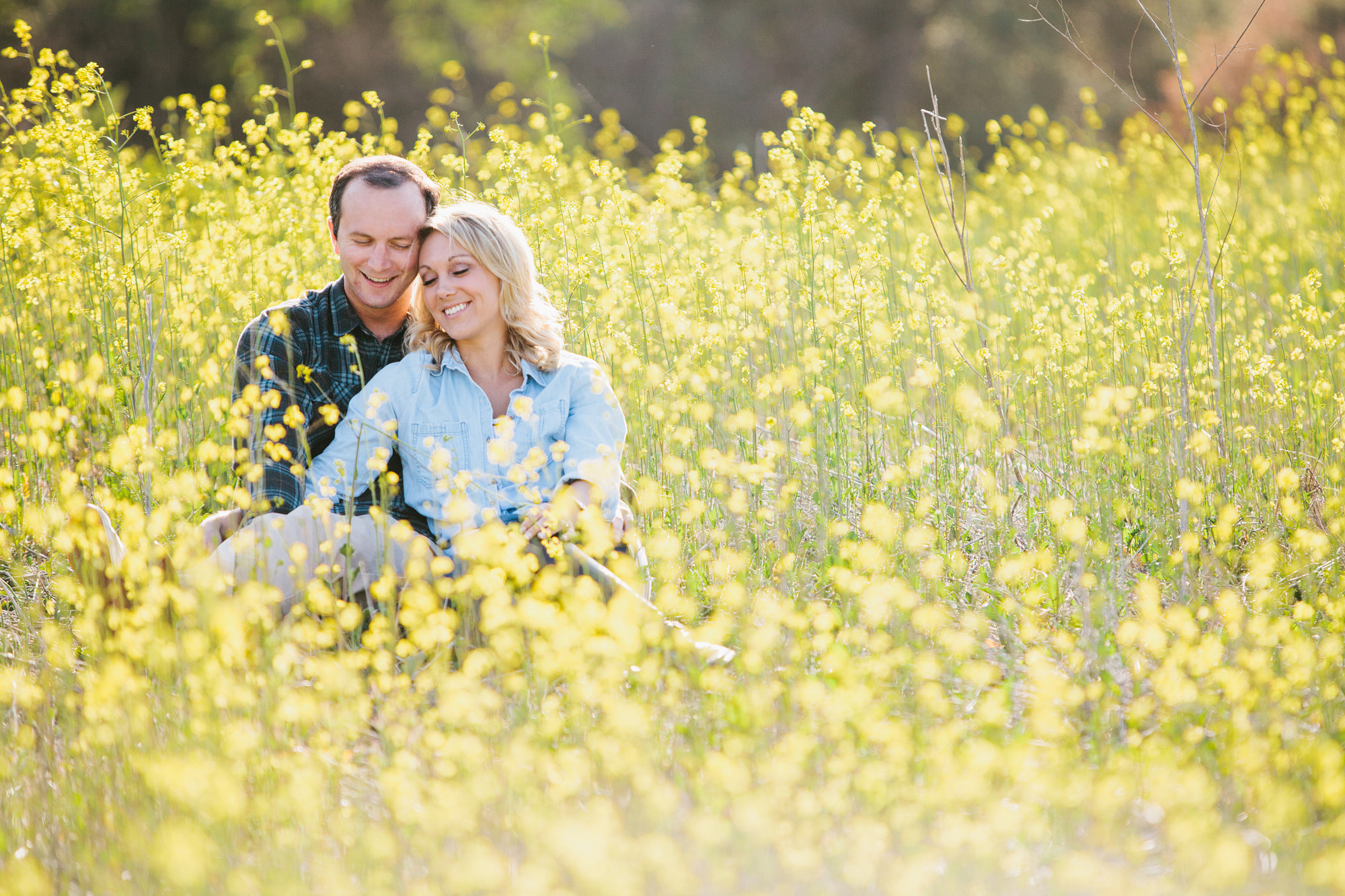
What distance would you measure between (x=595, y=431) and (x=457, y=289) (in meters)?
0.56

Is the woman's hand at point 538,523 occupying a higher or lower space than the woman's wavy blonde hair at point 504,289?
lower

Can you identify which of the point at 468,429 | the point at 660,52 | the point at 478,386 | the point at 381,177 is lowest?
the point at 468,429

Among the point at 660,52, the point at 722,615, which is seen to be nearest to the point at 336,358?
the point at 722,615

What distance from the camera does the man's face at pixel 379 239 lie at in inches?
121

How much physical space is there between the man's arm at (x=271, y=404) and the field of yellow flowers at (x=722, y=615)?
0.10 meters

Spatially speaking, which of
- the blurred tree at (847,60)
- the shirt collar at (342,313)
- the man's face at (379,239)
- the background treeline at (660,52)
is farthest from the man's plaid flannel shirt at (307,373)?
the blurred tree at (847,60)

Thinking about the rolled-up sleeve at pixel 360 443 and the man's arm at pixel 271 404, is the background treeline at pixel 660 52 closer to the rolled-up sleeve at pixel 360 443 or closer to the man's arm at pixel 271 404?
the man's arm at pixel 271 404

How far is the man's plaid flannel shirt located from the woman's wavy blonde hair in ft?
0.68

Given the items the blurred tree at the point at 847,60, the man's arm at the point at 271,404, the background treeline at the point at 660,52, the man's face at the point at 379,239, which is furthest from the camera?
the blurred tree at the point at 847,60

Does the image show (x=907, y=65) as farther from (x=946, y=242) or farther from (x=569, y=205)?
(x=569, y=205)

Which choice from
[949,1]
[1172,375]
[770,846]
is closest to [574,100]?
[949,1]

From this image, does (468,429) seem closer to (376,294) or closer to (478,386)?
(478,386)

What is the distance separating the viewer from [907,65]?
1758 cm

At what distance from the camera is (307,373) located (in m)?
2.72
